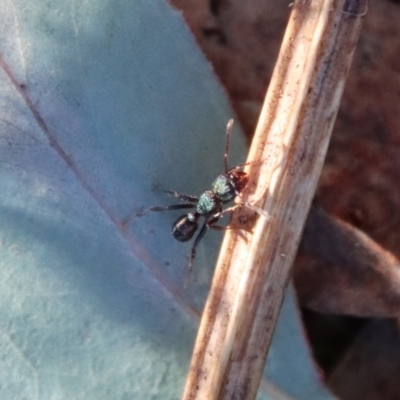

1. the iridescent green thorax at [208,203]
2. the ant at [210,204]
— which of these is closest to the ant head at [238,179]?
the ant at [210,204]

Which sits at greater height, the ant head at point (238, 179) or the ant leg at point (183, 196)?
the ant head at point (238, 179)

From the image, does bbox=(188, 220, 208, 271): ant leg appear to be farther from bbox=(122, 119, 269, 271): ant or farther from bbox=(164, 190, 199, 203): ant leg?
bbox=(164, 190, 199, 203): ant leg

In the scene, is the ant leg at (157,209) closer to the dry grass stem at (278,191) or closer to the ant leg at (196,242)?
the ant leg at (196,242)

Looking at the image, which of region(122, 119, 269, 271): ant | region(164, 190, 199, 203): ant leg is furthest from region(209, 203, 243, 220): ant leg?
region(164, 190, 199, 203): ant leg

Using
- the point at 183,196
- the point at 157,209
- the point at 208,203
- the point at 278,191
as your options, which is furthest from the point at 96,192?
the point at 278,191

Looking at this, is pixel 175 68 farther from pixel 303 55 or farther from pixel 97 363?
pixel 97 363

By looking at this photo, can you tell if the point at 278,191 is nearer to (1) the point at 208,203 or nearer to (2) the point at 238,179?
(2) the point at 238,179
